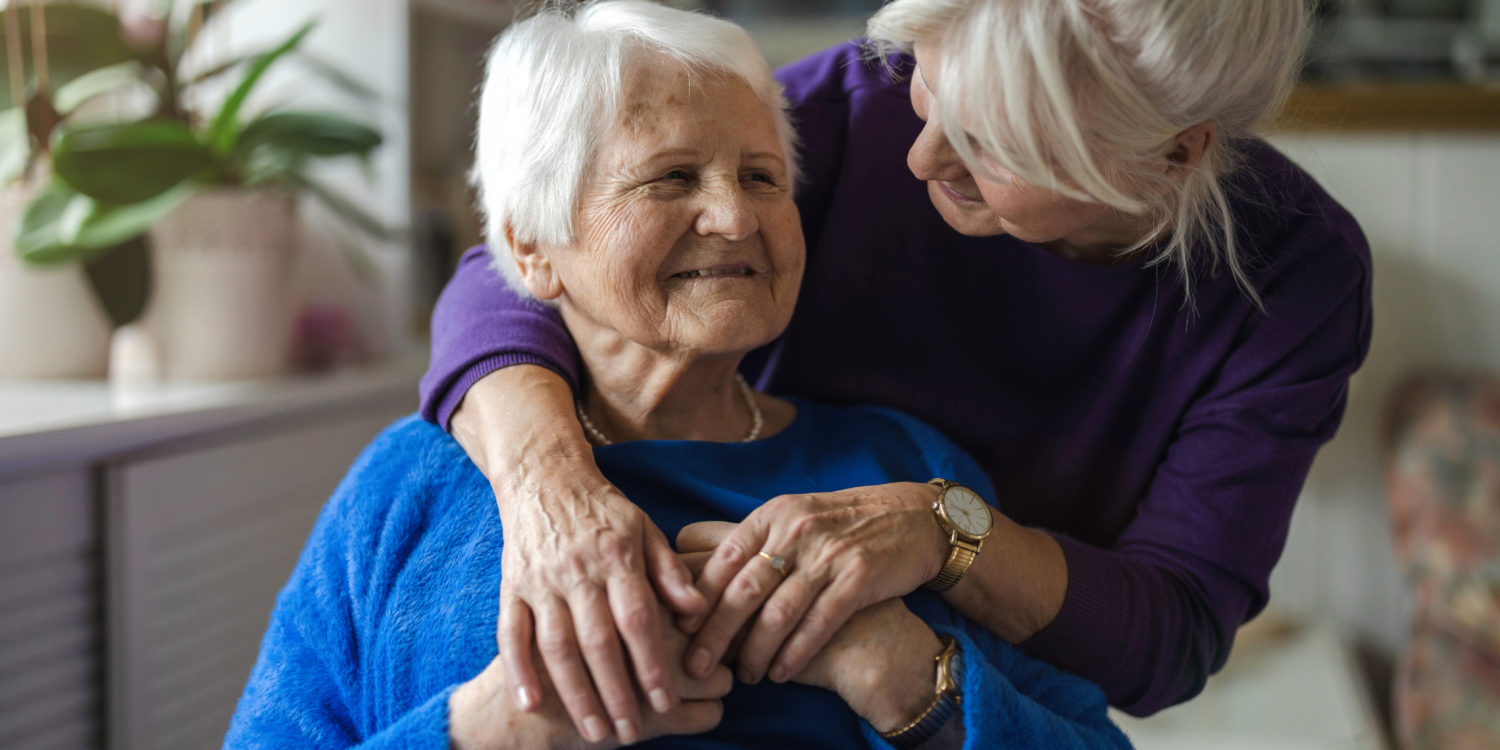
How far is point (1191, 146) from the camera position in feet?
3.46

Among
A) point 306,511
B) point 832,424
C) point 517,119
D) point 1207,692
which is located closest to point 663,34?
point 517,119

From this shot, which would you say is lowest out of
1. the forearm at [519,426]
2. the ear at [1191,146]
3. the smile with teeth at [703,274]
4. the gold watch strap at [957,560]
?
→ the gold watch strap at [957,560]

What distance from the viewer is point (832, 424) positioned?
1256mm

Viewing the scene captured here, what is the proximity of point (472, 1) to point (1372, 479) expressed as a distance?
2.52m

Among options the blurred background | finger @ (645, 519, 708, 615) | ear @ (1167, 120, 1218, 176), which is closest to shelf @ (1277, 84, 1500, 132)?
the blurred background

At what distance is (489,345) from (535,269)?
98 mm

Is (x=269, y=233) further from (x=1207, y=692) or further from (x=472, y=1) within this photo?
(x=1207, y=692)

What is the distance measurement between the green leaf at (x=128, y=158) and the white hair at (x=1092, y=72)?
4.26ft

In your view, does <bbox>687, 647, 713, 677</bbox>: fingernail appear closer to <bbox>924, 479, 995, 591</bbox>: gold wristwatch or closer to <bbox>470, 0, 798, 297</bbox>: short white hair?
<bbox>924, 479, 995, 591</bbox>: gold wristwatch

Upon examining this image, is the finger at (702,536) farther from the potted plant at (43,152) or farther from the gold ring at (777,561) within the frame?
the potted plant at (43,152)

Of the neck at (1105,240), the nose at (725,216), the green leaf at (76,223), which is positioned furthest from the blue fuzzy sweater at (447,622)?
the green leaf at (76,223)

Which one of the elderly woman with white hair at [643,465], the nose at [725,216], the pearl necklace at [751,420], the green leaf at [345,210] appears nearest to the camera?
the elderly woman with white hair at [643,465]

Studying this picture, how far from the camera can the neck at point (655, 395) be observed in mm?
1127

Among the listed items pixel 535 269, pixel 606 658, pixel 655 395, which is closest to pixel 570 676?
pixel 606 658
